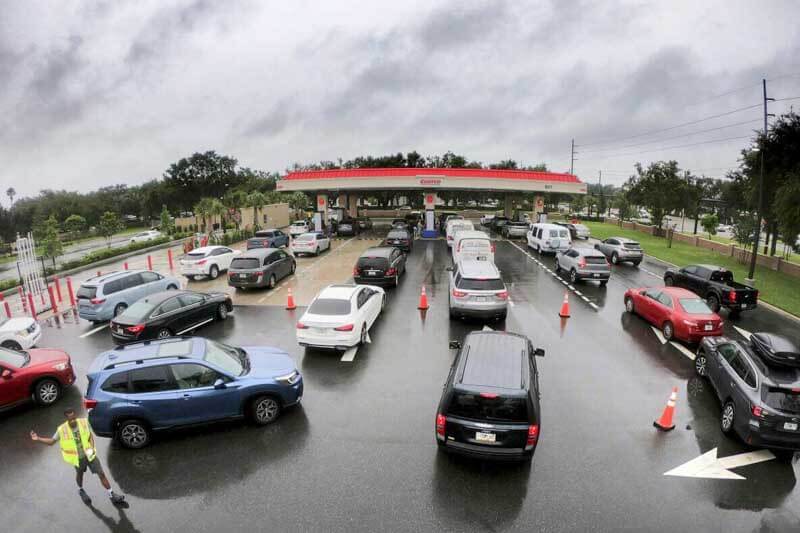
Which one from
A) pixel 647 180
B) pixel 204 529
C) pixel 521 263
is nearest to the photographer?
pixel 204 529

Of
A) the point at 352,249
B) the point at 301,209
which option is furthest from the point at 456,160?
the point at 352,249

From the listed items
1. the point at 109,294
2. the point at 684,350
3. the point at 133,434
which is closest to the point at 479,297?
the point at 684,350

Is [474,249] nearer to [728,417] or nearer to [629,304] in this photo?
[629,304]

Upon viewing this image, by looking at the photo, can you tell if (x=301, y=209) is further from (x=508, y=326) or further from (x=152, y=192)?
A: (x=508, y=326)

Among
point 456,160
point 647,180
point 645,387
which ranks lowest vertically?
point 645,387

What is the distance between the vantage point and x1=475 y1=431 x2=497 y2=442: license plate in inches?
257

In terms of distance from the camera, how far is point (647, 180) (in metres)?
34.8

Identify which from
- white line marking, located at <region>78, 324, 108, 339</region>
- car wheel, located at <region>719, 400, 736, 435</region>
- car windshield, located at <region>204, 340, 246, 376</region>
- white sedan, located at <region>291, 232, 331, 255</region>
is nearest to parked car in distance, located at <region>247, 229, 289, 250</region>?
white sedan, located at <region>291, 232, 331, 255</region>

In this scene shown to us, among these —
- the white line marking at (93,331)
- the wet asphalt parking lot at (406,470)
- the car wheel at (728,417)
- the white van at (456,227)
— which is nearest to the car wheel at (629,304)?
the wet asphalt parking lot at (406,470)

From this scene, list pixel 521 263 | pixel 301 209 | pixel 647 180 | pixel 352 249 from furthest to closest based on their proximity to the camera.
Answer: pixel 301 209
pixel 647 180
pixel 352 249
pixel 521 263

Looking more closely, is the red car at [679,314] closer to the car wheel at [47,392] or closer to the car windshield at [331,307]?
the car windshield at [331,307]

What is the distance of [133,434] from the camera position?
7.62 metres

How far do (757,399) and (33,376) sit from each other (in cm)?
1361

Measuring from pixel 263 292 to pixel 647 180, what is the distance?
102ft
